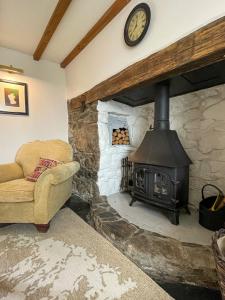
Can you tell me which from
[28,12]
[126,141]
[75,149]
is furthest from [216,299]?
[28,12]

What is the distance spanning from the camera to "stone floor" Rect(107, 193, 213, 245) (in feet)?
4.78

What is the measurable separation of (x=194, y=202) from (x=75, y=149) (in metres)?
2.00

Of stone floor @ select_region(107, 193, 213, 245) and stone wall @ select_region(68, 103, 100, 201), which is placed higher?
stone wall @ select_region(68, 103, 100, 201)

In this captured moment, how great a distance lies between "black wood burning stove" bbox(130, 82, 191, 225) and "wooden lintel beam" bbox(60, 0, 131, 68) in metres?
0.91

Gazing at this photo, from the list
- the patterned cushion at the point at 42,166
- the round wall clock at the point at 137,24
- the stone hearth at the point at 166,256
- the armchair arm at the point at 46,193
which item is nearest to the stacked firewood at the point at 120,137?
the patterned cushion at the point at 42,166

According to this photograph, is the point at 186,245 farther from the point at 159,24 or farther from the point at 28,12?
the point at 28,12

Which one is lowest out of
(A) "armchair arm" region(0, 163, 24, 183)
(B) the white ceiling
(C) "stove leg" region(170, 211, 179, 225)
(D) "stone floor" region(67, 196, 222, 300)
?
(D) "stone floor" region(67, 196, 222, 300)

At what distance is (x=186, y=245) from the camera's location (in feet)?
4.27

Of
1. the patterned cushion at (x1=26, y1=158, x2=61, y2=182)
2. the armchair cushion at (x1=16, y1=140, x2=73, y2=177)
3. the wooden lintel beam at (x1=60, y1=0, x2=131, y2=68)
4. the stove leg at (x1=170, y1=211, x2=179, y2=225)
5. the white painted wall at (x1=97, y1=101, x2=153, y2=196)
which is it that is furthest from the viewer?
the white painted wall at (x1=97, y1=101, x2=153, y2=196)

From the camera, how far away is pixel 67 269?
4.26ft

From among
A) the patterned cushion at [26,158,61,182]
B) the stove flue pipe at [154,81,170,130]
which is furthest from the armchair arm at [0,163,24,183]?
the stove flue pipe at [154,81,170,130]

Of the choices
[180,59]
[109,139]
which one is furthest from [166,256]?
[109,139]

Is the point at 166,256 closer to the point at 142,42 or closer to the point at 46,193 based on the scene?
the point at 46,193

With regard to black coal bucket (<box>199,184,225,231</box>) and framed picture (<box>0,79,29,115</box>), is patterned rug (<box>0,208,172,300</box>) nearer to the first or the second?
black coal bucket (<box>199,184,225,231</box>)
